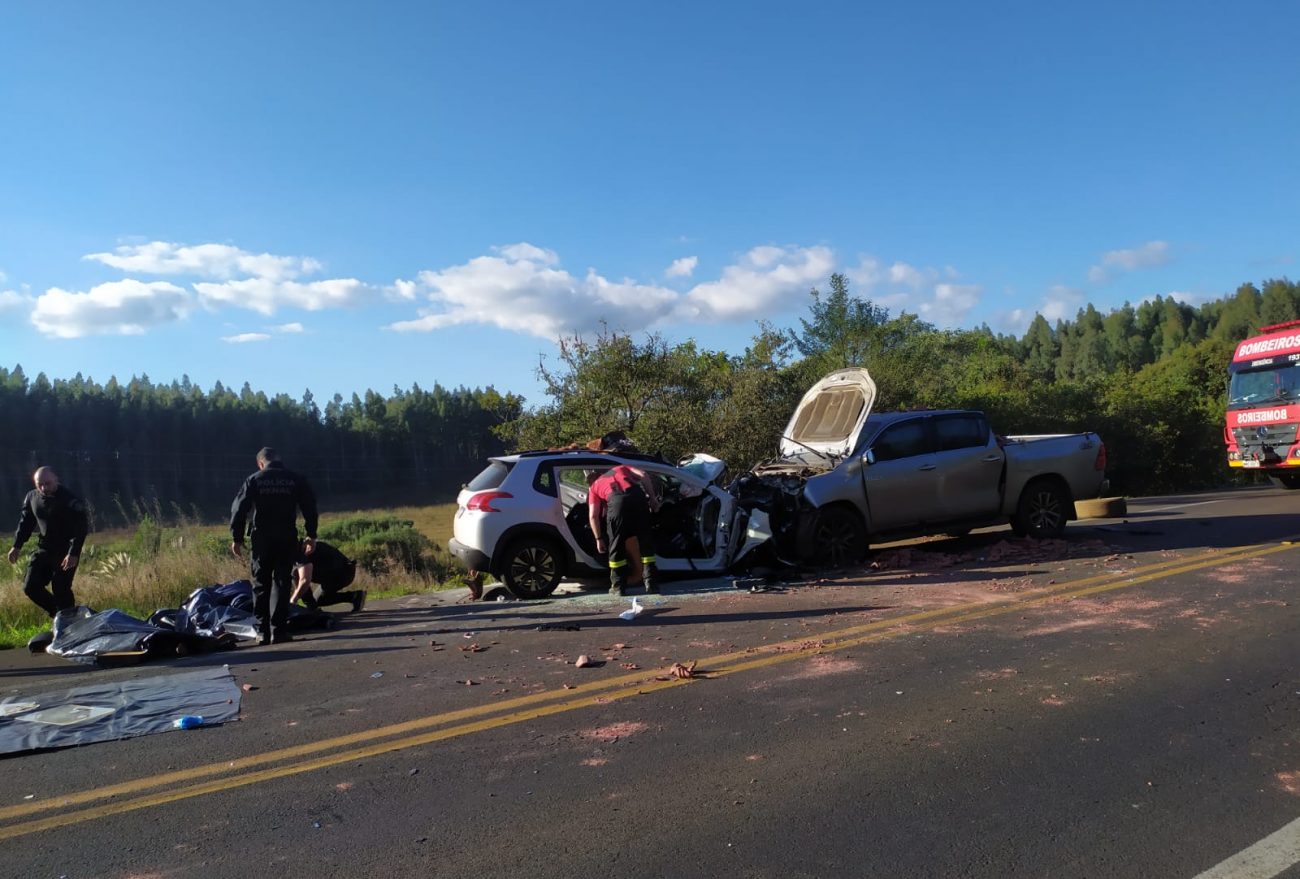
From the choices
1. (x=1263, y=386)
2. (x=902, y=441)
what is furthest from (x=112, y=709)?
(x=1263, y=386)

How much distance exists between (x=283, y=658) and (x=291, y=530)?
4.51ft

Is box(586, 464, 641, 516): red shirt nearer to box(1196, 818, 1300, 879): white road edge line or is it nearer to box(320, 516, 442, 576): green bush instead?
box(1196, 818, 1300, 879): white road edge line

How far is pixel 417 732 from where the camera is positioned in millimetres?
5043

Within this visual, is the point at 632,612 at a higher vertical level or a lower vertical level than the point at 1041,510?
lower

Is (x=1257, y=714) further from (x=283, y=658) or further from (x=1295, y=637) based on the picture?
(x=283, y=658)

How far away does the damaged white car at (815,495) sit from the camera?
976 cm

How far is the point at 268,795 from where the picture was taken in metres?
4.18

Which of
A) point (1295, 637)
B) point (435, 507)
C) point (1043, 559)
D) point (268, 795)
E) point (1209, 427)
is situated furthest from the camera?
point (435, 507)

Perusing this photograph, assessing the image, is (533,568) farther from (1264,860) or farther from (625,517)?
(1264,860)

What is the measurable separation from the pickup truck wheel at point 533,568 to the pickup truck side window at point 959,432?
5148 mm

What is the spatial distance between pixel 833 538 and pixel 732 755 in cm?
637

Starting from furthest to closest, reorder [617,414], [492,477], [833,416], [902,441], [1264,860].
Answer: [617,414]
[833,416]
[902,441]
[492,477]
[1264,860]

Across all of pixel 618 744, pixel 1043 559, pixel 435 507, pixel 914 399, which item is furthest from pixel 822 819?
pixel 435 507

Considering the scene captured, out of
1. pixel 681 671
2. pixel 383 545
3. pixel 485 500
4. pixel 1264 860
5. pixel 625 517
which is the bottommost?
pixel 1264 860
